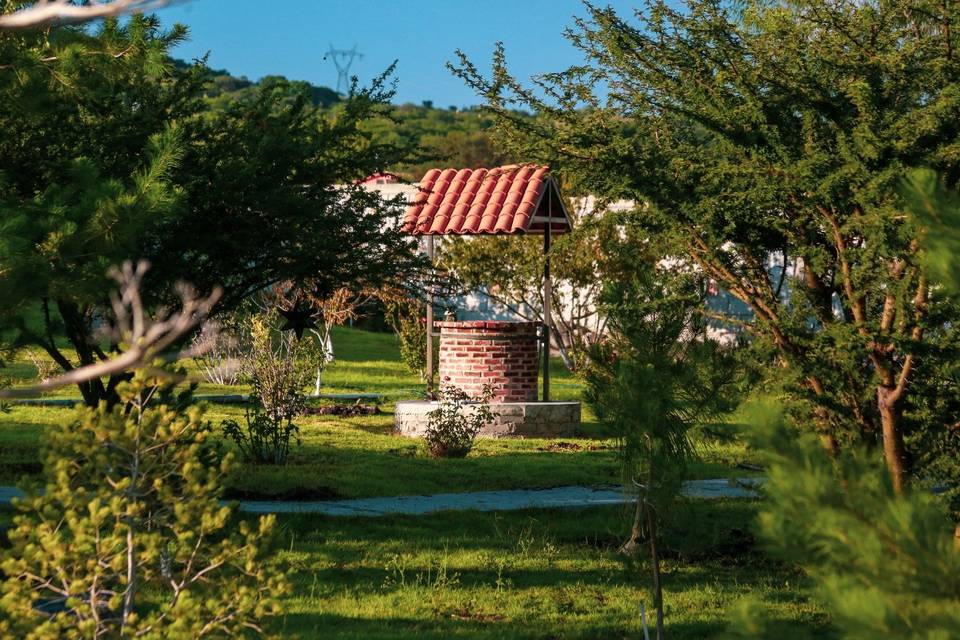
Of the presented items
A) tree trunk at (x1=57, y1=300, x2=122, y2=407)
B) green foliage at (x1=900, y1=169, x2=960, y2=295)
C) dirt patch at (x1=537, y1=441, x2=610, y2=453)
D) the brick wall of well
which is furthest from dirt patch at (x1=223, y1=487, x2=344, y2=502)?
green foliage at (x1=900, y1=169, x2=960, y2=295)

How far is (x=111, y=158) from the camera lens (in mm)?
9328

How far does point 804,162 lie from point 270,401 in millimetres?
9183

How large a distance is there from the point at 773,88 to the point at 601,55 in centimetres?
132

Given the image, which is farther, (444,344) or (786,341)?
(444,344)

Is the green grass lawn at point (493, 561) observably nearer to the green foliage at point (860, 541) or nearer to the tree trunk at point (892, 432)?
the tree trunk at point (892, 432)

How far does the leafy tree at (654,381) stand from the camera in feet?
22.0

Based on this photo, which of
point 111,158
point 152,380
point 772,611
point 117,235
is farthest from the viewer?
point 111,158

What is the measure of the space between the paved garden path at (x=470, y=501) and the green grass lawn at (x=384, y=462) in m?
0.31

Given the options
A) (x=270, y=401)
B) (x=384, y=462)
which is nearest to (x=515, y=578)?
(x=384, y=462)

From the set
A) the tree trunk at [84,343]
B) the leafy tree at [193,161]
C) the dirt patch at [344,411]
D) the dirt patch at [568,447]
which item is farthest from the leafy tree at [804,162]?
the dirt patch at [344,411]

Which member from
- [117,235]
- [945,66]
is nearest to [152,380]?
[117,235]

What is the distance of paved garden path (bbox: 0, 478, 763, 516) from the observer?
10344 millimetres

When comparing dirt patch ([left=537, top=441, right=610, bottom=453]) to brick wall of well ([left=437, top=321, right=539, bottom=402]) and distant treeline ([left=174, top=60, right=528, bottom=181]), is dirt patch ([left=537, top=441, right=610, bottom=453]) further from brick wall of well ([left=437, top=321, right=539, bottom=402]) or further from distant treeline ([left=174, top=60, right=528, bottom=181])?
distant treeline ([left=174, top=60, right=528, bottom=181])

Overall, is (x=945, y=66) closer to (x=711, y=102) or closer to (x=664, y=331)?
(x=711, y=102)
